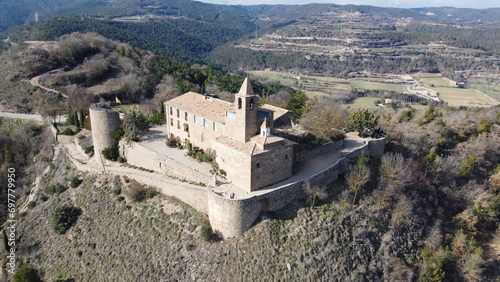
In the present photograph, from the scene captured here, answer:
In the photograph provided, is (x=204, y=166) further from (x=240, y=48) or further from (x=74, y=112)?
(x=240, y=48)

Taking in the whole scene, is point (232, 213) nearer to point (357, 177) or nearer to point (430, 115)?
point (357, 177)

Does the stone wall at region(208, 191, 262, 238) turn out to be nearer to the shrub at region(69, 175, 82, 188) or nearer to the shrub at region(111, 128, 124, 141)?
the shrub at region(111, 128, 124, 141)

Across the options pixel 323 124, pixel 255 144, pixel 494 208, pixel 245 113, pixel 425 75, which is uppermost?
pixel 245 113

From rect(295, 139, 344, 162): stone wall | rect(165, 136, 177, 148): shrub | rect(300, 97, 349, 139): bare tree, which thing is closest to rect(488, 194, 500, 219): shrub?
rect(295, 139, 344, 162): stone wall

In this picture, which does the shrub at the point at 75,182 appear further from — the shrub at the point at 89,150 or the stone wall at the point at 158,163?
the stone wall at the point at 158,163

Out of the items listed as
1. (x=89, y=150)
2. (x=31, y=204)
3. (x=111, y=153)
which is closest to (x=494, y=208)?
(x=111, y=153)

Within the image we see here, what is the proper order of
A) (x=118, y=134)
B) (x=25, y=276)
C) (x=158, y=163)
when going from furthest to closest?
(x=118, y=134) < (x=158, y=163) < (x=25, y=276)
